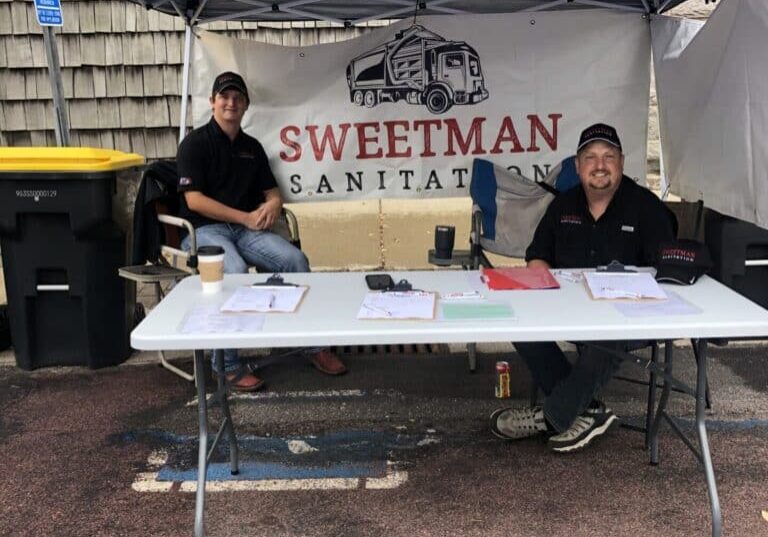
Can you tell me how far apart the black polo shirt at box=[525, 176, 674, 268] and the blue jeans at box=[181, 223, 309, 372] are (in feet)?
4.74

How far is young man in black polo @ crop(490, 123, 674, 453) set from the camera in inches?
113

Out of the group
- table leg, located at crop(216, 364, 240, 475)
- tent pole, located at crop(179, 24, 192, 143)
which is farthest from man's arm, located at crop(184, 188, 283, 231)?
table leg, located at crop(216, 364, 240, 475)

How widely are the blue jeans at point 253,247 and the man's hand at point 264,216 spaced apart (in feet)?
0.15

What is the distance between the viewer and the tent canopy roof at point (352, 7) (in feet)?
13.8

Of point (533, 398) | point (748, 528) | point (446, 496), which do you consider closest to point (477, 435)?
point (533, 398)

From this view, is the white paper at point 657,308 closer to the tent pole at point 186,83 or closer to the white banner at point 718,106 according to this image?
the white banner at point 718,106

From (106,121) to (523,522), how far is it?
444 cm

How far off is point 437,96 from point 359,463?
7.89 ft

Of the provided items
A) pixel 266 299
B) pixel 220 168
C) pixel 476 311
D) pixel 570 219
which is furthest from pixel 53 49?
pixel 476 311

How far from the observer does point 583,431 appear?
2.87 m

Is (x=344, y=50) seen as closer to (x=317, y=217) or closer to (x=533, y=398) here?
(x=317, y=217)

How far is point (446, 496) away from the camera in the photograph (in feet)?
8.66

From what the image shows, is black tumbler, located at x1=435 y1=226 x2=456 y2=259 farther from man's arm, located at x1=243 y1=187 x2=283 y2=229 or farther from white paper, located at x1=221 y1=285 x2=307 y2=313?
white paper, located at x1=221 y1=285 x2=307 y2=313

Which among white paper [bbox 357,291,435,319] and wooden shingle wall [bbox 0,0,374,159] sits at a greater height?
wooden shingle wall [bbox 0,0,374,159]
